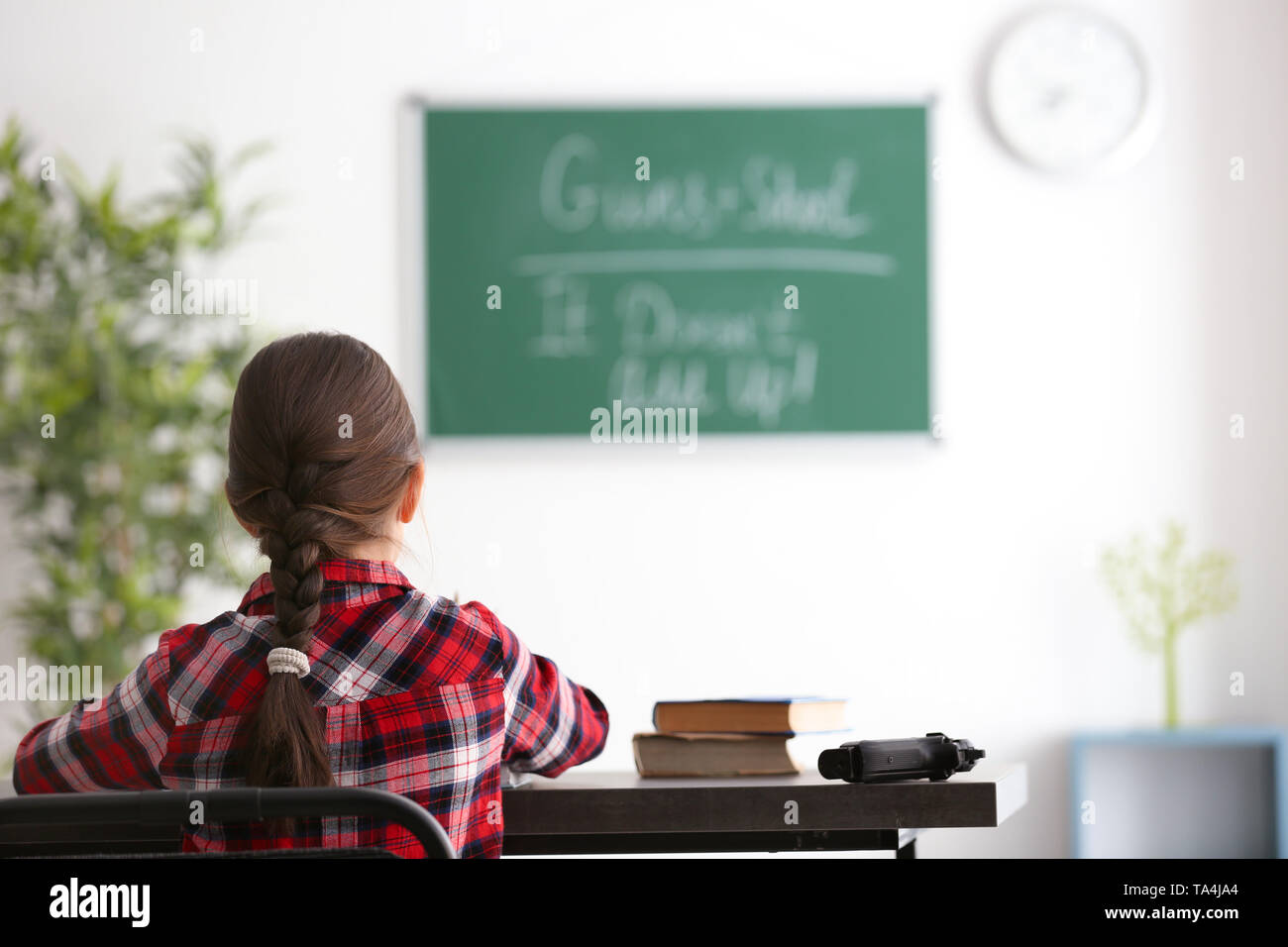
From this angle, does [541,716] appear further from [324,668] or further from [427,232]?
[427,232]

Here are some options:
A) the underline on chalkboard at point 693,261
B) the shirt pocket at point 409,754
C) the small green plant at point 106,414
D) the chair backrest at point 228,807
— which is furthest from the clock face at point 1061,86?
the chair backrest at point 228,807

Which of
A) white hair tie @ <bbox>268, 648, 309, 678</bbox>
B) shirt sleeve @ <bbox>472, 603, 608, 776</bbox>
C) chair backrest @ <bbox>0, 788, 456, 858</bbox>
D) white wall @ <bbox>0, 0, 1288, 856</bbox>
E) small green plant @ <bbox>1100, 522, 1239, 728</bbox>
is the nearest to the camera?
chair backrest @ <bbox>0, 788, 456, 858</bbox>

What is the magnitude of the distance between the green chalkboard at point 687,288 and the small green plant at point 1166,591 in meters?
0.56

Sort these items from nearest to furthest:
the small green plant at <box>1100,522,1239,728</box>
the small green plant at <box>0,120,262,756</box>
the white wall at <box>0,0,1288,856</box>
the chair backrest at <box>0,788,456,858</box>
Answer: the chair backrest at <box>0,788,456,858</box> < the small green plant at <box>0,120,262,756</box> < the small green plant at <box>1100,522,1239,728</box> < the white wall at <box>0,0,1288,856</box>

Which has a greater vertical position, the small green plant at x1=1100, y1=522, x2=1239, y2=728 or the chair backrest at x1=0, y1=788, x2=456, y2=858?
the chair backrest at x1=0, y1=788, x2=456, y2=858

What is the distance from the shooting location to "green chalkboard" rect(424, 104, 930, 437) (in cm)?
305

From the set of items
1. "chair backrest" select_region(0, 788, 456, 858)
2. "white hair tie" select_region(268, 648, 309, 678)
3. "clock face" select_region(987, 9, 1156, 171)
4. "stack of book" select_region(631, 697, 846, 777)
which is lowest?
"stack of book" select_region(631, 697, 846, 777)

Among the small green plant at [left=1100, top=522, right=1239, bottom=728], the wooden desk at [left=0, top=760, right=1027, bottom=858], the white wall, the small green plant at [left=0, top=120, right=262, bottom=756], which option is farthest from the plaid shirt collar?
the small green plant at [left=1100, top=522, right=1239, bottom=728]

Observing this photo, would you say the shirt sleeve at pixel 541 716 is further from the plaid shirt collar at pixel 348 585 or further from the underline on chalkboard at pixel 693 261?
the underline on chalkboard at pixel 693 261

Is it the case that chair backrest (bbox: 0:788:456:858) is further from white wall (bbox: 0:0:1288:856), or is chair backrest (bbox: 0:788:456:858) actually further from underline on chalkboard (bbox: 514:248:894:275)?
underline on chalkboard (bbox: 514:248:894:275)

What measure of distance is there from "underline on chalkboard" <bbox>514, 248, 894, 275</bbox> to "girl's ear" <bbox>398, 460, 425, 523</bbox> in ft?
6.10

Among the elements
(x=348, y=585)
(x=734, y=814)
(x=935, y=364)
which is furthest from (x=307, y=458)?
(x=935, y=364)
